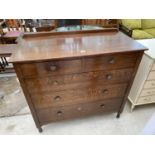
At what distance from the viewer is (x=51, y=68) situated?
1.02 m

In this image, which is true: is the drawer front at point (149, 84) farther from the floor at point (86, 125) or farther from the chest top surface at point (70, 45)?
the chest top surface at point (70, 45)

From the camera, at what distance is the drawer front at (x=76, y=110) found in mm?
1356

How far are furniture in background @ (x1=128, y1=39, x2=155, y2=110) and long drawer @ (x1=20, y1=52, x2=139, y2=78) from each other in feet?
1.01

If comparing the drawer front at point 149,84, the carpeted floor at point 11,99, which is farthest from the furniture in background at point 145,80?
the carpeted floor at point 11,99

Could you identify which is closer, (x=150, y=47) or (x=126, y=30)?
(x=150, y=47)

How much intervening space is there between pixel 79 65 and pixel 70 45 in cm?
21

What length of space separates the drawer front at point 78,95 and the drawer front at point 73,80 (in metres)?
0.06

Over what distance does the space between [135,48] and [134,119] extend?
40.2 inches

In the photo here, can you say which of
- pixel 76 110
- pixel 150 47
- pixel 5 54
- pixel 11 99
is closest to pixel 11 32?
pixel 5 54

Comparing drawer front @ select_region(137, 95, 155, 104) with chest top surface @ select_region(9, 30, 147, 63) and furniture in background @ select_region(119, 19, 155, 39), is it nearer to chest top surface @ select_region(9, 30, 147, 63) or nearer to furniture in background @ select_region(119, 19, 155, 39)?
chest top surface @ select_region(9, 30, 147, 63)

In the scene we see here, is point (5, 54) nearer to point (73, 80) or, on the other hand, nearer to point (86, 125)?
point (73, 80)

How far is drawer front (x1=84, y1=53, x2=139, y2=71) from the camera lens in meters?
1.06
